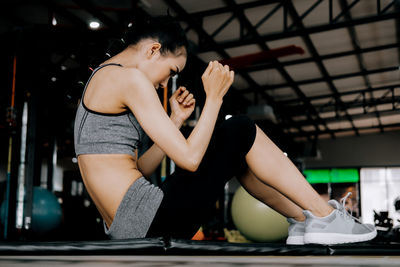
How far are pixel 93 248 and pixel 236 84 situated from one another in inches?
355

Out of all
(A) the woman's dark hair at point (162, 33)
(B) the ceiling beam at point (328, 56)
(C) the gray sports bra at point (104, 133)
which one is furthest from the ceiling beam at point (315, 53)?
(C) the gray sports bra at point (104, 133)

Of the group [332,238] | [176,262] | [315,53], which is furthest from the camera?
[315,53]

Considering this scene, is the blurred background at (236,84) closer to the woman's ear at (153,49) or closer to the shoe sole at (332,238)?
the woman's ear at (153,49)

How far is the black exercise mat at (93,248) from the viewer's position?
1.09 meters

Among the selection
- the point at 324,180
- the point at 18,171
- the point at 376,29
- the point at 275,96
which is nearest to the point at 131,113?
the point at 18,171

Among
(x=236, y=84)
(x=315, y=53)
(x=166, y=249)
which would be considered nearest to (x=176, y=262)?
(x=166, y=249)

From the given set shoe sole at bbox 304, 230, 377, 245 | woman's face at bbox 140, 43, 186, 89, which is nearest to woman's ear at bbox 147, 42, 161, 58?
woman's face at bbox 140, 43, 186, 89

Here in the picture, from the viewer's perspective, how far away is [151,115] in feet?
3.84

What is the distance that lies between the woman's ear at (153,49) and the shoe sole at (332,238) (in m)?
0.72

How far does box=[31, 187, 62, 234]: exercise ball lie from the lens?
14.9 ft

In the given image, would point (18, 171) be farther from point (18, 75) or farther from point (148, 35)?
point (148, 35)

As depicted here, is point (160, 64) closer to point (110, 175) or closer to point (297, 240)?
point (110, 175)

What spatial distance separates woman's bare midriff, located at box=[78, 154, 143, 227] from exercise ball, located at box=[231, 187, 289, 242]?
67.3 inches

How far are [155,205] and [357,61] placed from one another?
29.1 ft
